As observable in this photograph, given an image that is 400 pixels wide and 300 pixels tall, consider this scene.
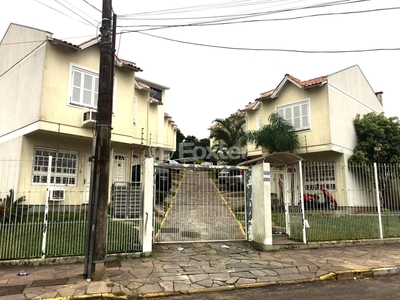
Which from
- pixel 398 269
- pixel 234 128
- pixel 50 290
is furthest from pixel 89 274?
pixel 234 128

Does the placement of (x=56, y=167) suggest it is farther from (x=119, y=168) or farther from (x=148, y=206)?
(x=148, y=206)

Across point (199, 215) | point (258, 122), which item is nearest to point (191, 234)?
point (199, 215)

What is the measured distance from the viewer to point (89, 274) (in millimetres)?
5590

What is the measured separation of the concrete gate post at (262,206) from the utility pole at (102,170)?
451 centimetres

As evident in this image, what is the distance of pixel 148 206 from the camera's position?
7.49 m

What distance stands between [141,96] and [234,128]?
380 inches

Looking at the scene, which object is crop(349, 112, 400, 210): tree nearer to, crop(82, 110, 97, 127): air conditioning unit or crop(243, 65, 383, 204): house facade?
crop(243, 65, 383, 204): house facade

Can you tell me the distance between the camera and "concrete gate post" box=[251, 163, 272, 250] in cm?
819

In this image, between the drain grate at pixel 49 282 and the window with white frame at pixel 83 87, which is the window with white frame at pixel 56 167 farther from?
the drain grate at pixel 49 282

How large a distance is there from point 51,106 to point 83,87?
5.81ft

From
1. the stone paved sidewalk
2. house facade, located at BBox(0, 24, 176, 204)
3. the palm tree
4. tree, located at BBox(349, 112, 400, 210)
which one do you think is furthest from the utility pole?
the palm tree

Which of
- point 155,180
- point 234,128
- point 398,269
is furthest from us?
point 234,128

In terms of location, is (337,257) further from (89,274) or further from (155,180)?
(89,274)

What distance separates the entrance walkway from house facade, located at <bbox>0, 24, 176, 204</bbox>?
410cm
